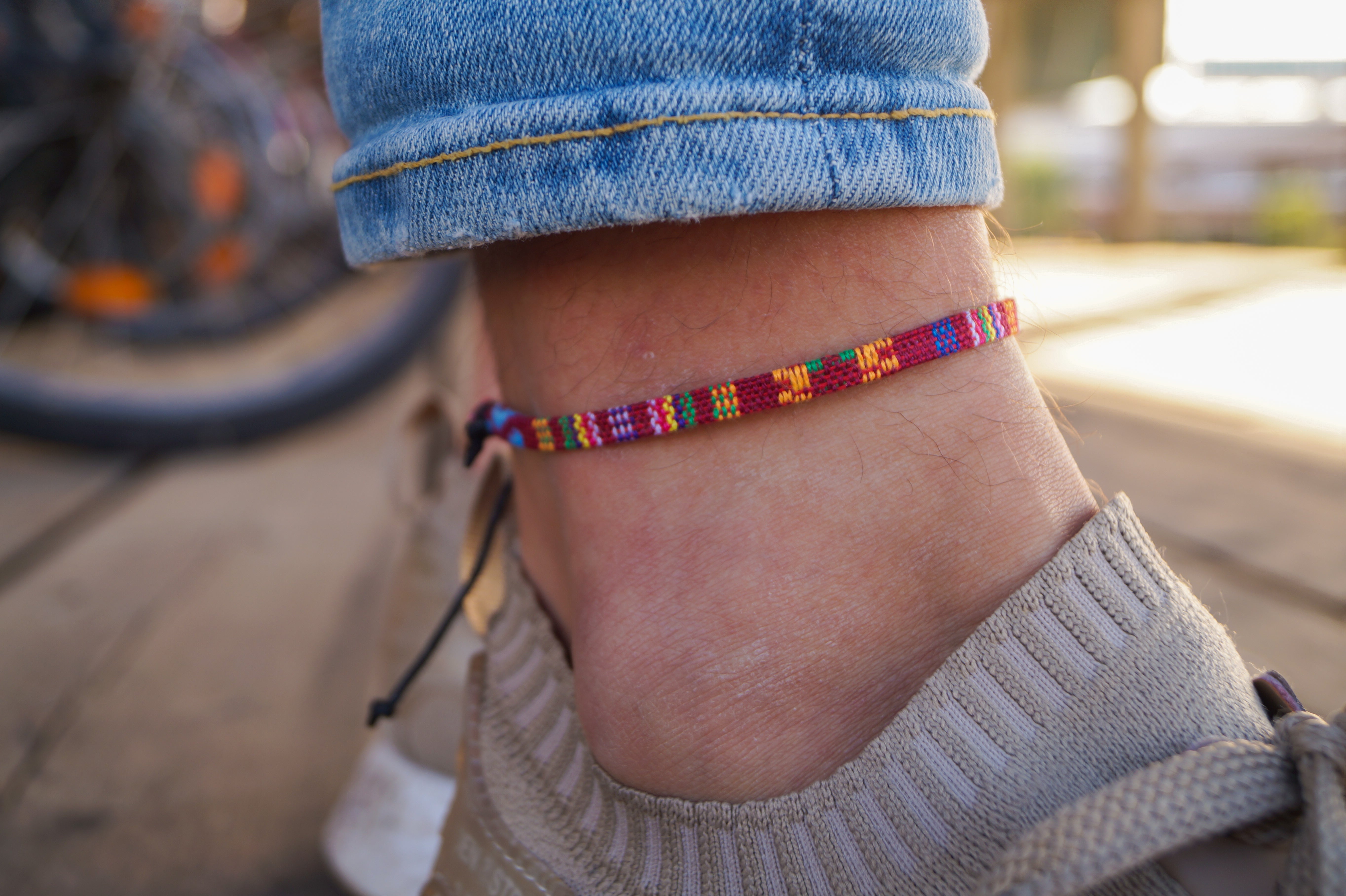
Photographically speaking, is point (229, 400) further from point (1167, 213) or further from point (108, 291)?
point (1167, 213)

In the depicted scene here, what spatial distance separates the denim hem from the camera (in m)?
0.25

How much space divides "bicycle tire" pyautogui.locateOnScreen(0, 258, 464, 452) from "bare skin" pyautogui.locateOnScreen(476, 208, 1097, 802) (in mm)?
714

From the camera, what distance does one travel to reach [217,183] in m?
1.29

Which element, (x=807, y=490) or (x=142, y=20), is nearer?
(x=807, y=490)

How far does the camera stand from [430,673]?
47cm

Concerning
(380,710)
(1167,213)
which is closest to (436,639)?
(380,710)

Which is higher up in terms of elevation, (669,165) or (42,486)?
(669,165)

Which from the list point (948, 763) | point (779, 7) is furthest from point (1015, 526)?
point (779, 7)

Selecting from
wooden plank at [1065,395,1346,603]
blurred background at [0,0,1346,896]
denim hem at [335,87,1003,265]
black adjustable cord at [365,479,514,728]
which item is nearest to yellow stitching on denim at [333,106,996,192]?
denim hem at [335,87,1003,265]

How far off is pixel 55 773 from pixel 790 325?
0.52m

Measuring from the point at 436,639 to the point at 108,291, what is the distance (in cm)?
114

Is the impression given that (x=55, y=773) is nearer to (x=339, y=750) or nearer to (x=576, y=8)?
(x=339, y=750)

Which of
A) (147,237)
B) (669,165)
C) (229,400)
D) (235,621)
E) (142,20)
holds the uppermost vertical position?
(142,20)

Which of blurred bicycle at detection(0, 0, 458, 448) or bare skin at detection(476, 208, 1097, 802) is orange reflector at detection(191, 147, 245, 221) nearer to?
blurred bicycle at detection(0, 0, 458, 448)
